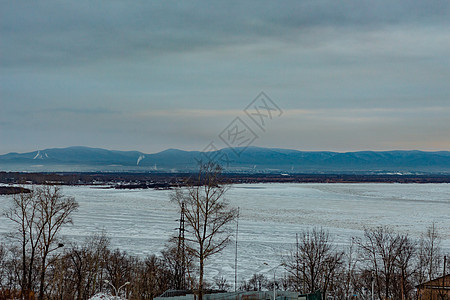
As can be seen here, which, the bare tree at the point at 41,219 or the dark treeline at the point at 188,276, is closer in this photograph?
the bare tree at the point at 41,219

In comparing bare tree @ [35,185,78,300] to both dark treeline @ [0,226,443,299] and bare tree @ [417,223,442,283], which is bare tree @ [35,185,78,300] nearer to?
dark treeline @ [0,226,443,299]

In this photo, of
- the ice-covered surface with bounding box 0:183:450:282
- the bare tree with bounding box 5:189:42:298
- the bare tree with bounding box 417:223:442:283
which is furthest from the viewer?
the ice-covered surface with bounding box 0:183:450:282

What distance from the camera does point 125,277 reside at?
24547 mm

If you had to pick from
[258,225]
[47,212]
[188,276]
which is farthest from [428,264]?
[47,212]

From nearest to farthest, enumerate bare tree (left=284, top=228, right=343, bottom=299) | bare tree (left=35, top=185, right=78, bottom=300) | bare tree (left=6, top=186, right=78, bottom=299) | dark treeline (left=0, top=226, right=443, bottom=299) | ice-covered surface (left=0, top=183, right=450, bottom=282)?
bare tree (left=35, top=185, right=78, bottom=300) < bare tree (left=6, top=186, right=78, bottom=299) < bare tree (left=284, top=228, right=343, bottom=299) < dark treeline (left=0, top=226, right=443, bottom=299) < ice-covered surface (left=0, top=183, right=450, bottom=282)

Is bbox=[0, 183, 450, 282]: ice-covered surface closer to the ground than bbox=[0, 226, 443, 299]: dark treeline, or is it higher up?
higher up

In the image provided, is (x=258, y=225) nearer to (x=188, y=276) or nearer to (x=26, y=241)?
(x=188, y=276)

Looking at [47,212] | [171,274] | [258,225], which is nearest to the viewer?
[47,212]

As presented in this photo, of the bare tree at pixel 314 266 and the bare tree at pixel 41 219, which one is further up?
the bare tree at pixel 41 219

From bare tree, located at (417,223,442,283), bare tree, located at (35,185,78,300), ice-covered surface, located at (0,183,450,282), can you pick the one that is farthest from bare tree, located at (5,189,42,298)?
bare tree, located at (417,223,442,283)

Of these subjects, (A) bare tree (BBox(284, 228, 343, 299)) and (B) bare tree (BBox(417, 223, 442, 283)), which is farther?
(B) bare tree (BBox(417, 223, 442, 283))

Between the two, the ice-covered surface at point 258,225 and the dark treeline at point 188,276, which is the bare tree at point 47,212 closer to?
the dark treeline at point 188,276

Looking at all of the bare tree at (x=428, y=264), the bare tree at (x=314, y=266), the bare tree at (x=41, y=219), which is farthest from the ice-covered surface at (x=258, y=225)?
the bare tree at (x=41, y=219)

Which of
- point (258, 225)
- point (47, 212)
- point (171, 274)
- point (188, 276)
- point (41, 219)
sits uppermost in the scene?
point (47, 212)
